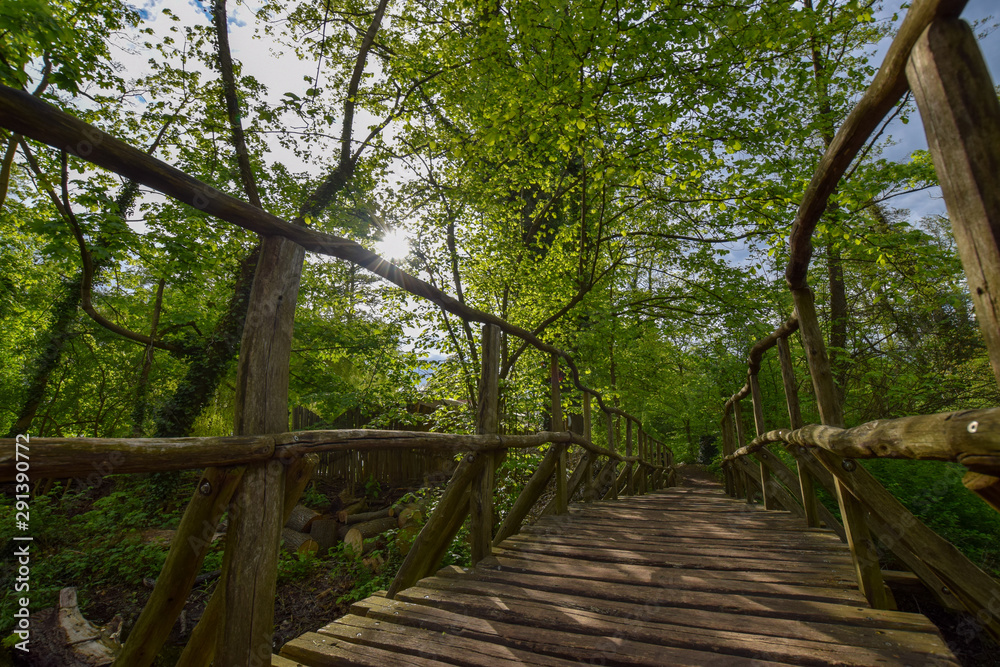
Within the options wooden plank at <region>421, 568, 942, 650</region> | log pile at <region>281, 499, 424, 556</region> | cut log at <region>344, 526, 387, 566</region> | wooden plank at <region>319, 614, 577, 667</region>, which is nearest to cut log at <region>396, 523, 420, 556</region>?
log pile at <region>281, 499, 424, 556</region>

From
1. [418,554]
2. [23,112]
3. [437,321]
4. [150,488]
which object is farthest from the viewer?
[150,488]

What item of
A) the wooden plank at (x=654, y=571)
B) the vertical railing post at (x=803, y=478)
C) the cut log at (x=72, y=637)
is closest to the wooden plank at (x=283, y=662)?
the wooden plank at (x=654, y=571)

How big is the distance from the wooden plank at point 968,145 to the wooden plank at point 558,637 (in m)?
1.25

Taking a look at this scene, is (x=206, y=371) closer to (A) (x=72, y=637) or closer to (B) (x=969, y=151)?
(A) (x=72, y=637)

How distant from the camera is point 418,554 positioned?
2.29m

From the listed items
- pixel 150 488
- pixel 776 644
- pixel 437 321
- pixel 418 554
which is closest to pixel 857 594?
pixel 776 644

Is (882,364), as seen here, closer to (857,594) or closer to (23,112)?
(857,594)

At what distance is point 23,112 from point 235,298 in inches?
385

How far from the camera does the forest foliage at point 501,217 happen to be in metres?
5.19

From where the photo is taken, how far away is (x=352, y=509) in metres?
8.92

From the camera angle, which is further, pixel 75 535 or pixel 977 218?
pixel 75 535

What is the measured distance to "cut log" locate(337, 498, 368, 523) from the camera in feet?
27.7

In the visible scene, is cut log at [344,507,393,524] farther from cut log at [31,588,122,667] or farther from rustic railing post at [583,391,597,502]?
rustic railing post at [583,391,597,502]

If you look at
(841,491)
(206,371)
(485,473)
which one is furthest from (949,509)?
(206,371)
